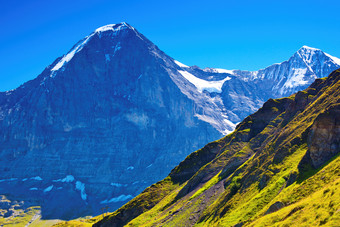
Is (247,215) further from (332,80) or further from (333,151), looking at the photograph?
(332,80)

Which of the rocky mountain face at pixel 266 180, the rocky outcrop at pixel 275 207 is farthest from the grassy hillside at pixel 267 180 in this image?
the rocky outcrop at pixel 275 207

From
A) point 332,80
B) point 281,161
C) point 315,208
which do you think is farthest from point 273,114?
point 315,208

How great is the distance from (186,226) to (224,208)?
17848 mm

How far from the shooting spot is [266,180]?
82.4m

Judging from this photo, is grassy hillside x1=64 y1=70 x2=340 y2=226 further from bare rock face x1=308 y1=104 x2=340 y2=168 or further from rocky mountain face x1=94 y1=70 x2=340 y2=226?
bare rock face x1=308 y1=104 x2=340 y2=168

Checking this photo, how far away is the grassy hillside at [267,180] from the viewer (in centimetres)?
5706

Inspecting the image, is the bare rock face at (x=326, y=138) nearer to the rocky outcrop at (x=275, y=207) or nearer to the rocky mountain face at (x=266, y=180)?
the rocky mountain face at (x=266, y=180)

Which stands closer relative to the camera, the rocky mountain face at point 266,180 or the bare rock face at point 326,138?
the rocky mountain face at point 266,180

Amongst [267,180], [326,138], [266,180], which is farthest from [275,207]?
[266,180]

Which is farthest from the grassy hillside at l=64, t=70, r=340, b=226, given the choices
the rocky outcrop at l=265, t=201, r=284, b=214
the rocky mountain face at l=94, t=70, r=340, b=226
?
the rocky outcrop at l=265, t=201, r=284, b=214

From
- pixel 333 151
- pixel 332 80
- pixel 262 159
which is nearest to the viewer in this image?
pixel 333 151

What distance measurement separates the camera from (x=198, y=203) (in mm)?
112438

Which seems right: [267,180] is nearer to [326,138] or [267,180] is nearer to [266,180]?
[266,180]

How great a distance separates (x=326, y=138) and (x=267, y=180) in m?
17.2
